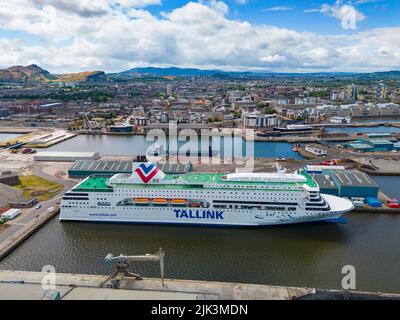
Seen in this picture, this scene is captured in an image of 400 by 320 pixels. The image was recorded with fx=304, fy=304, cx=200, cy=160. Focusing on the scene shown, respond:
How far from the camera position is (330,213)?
47.7 ft

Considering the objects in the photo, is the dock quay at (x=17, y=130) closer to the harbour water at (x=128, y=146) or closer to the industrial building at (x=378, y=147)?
the harbour water at (x=128, y=146)

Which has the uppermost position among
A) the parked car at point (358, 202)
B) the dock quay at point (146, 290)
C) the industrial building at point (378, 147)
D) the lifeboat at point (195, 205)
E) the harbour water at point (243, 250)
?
the industrial building at point (378, 147)

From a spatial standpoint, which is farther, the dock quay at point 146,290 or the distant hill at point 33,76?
the distant hill at point 33,76

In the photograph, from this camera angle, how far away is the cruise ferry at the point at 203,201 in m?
14.6

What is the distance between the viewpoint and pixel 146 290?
30.2 feet

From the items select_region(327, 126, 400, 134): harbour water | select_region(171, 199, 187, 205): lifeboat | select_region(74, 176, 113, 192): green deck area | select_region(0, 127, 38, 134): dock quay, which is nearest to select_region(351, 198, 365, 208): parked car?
select_region(171, 199, 187, 205): lifeboat

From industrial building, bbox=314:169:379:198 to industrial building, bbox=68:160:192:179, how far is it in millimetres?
Result: 8988

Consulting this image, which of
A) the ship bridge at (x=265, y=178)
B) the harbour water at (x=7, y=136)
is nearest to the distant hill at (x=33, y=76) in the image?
the harbour water at (x=7, y=136)

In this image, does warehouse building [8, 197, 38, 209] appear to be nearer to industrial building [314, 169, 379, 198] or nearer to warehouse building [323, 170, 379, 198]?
industrial building [314, 169, 379, 198]

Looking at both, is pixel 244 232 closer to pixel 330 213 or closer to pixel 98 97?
pixel 330 213

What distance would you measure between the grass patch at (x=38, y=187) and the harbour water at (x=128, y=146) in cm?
973

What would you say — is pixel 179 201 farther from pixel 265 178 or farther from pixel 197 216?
pixel 265 178

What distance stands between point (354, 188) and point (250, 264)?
875cm

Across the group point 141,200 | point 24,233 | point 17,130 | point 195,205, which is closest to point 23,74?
point 17,130
